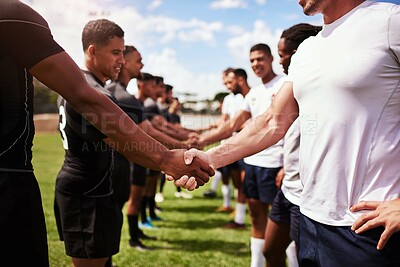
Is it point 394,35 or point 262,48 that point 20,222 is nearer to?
point 394,35

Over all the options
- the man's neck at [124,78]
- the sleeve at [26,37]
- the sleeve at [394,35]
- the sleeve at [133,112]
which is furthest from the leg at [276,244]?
the sleeve at [26,37]

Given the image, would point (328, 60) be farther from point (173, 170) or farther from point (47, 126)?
point (47, 126)

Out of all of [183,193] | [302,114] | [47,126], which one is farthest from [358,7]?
[47,126]

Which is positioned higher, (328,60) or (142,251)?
(328,60)

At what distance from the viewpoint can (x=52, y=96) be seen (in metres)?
60.4

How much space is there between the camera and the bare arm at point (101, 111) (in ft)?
5.57

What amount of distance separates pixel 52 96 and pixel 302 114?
63.7m

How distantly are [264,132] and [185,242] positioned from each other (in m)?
4.38

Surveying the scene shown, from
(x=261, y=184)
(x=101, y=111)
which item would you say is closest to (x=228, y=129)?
(x=261, y=184)

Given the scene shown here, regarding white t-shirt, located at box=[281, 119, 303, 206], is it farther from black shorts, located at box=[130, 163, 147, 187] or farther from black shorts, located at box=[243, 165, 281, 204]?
black shorts, located at box=[130, 163, 147, 187]

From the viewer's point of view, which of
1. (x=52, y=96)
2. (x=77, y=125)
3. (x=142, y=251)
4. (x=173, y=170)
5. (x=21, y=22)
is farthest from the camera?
(x=52, y=96)

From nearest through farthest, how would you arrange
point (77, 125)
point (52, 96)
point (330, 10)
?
point (330, 10) < point (77, 125) < point (52, 96)

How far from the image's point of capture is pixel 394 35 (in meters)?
1.62

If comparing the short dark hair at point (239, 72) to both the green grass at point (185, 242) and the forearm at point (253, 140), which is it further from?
the forearm at point (253, 140)
